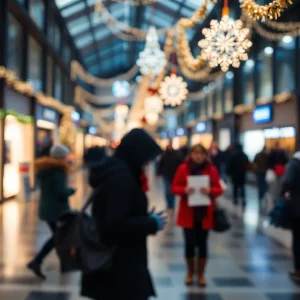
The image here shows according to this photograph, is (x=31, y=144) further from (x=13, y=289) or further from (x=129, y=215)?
(x=129, y=215)

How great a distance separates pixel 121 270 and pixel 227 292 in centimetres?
287

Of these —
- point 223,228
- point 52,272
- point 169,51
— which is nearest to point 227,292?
point 223,228

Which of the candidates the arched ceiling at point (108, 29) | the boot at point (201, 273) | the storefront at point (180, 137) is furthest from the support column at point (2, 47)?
the storefront at point (180, 137)

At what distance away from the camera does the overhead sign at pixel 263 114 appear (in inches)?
741

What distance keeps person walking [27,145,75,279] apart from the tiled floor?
0.25 metres

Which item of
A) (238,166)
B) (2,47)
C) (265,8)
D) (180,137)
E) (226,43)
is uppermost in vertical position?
(2,47)

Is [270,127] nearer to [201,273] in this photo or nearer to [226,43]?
[201,273]

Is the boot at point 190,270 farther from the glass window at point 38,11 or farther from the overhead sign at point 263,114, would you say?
the overhead sign at point 263,114

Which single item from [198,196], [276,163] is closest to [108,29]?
[276,163]

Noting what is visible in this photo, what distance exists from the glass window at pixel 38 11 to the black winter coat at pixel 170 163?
8058 millimetres

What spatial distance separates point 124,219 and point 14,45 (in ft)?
45.3

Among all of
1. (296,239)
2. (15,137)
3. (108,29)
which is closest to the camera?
(296,239)

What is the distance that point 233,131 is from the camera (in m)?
23.7

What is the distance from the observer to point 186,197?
579cm
